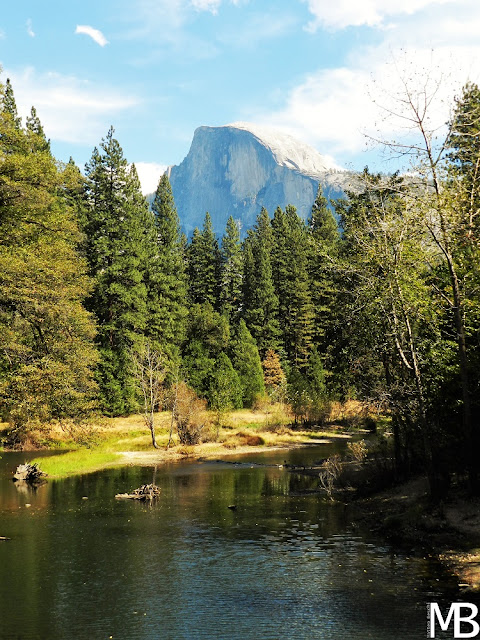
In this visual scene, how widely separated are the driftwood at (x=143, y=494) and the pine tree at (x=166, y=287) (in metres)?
35.5

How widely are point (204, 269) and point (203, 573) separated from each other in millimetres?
77350

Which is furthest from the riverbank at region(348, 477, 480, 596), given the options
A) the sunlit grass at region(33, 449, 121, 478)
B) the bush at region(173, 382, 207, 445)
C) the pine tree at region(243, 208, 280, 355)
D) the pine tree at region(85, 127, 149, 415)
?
the pine tree at region(243, 208, 280, 355)

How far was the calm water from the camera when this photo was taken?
1415 cm

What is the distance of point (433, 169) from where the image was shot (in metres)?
19.0

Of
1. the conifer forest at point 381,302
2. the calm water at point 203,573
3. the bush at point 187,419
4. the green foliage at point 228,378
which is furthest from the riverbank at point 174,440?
the calm water at point 203,573

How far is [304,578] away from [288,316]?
74007mm

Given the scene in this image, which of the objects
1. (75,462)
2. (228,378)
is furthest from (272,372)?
(75,462)

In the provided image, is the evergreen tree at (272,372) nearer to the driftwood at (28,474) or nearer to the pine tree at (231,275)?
the pine tree at (231,275)

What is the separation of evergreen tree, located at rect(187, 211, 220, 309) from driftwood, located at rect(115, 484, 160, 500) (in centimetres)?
5982

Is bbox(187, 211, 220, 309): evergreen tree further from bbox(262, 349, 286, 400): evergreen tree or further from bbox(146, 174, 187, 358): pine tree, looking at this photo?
bbox(262, 349, 286, 400): evergreen tree

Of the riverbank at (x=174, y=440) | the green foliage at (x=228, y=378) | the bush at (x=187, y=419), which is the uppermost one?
the green foliage at (x=228, y=378)

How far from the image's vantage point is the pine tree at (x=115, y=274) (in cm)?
6203

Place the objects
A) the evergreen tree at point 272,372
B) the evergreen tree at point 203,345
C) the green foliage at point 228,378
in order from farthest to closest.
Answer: the evergreen tree at point 272,372, the evergreen tree at point 203,345, the green foliage at point 228,378

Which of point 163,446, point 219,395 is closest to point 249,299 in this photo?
point 219,395
